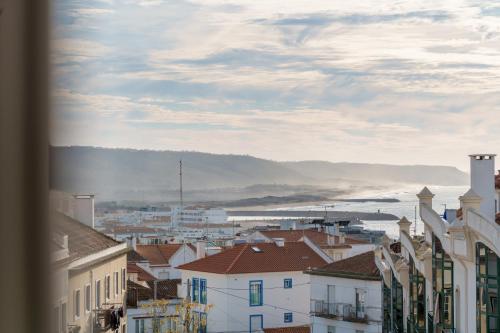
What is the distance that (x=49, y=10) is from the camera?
1.30 metres

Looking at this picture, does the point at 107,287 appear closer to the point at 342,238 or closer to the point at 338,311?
the point at 338,311

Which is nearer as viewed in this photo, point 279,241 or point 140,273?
point 140,273

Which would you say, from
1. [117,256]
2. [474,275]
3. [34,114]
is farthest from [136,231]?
[474,275]

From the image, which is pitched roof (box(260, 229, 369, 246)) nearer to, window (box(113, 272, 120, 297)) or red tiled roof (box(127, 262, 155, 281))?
red tiled roof (box(127, 262, 155, 281))

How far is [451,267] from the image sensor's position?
4176mm

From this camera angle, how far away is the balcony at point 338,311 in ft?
14.8

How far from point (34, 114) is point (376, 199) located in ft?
5.53

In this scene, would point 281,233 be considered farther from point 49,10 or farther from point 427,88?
point 49,10

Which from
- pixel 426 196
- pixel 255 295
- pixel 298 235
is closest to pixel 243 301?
pixel 255 295

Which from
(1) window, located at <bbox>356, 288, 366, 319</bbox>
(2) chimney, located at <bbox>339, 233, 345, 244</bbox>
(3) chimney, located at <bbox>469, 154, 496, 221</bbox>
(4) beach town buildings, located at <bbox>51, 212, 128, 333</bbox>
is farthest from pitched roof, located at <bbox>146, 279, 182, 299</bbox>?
(1) window, located at <bbox>356, 288, 366, 319</bbox>

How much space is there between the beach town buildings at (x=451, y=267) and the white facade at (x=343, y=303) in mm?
110

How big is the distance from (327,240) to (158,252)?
1527 millimetres

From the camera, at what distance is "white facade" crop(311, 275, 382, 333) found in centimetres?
448

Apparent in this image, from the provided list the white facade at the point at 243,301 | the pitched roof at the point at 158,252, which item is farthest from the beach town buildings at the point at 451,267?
the pitched roof at the point at 158,252
